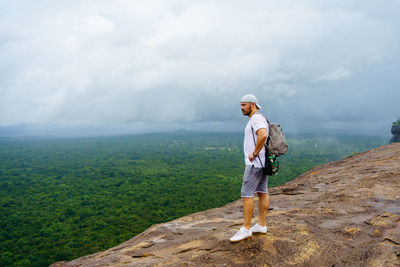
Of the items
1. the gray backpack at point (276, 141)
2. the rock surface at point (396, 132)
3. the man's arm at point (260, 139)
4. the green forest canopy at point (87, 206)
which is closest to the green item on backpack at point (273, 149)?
the gray backpack at point (276, 141)

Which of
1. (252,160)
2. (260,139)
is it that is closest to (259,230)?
(252,160)

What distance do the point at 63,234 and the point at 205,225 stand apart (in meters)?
50.1

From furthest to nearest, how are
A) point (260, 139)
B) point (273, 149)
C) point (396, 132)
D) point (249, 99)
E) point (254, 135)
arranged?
point (396, 132)
point (249, 99)
point (254, 135)
point (273, 149)
point (260, 139)

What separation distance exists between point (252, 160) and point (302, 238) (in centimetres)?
209

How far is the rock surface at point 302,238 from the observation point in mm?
4367

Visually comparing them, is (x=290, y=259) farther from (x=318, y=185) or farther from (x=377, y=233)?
(x=318, y=185)

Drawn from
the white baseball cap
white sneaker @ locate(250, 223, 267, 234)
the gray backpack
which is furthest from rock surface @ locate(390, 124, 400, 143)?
the white baseball cap

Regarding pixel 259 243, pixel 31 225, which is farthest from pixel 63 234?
pixel 259 243

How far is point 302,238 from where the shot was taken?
16.4 feet

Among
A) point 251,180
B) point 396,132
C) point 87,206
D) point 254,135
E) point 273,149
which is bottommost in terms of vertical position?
point 87,206

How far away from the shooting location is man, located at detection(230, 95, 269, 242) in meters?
4.35

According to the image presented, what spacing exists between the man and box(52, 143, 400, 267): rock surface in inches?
20.2

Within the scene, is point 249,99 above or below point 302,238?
above

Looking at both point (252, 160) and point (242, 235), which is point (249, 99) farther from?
point (242, 235)
